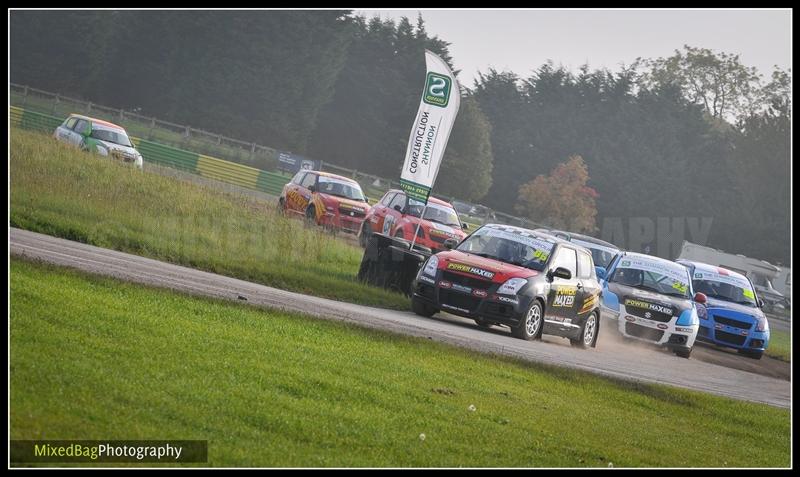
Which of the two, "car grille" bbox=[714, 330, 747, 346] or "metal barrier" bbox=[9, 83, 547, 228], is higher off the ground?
"metal barrier" bbox=[9, 83, 547, 228]

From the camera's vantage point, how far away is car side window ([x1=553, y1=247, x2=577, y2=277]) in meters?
19.1

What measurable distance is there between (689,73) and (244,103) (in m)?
37.9

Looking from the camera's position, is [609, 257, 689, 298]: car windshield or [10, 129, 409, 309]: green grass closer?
[10, 129, 409, 309]: green grass

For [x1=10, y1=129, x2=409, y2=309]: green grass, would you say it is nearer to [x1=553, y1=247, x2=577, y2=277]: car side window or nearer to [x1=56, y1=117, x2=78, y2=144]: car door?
[x1=553, y1=247, x2=577, y2=277]: car side window

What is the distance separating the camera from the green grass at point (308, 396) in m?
8.11

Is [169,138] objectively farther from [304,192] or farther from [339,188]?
[304,192]

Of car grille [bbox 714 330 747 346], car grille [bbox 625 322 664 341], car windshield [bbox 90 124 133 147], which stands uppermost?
car windshield [bbox 90 124 133 147]

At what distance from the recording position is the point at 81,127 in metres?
35.0

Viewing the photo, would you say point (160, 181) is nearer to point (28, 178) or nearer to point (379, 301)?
point (28, 178)

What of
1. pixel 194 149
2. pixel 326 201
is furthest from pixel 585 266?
pixel 194 149

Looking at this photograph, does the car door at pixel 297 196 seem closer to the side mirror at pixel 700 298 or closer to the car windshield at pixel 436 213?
the car windshield at pixel 436 213

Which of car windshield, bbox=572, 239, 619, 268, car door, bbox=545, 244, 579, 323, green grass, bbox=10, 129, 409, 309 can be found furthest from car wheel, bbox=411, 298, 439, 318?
car windshield, bbox=572, 239, 619, 268

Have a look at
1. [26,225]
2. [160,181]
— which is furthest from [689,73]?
[26,225]

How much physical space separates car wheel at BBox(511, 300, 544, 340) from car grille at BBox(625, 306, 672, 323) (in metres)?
4.16
